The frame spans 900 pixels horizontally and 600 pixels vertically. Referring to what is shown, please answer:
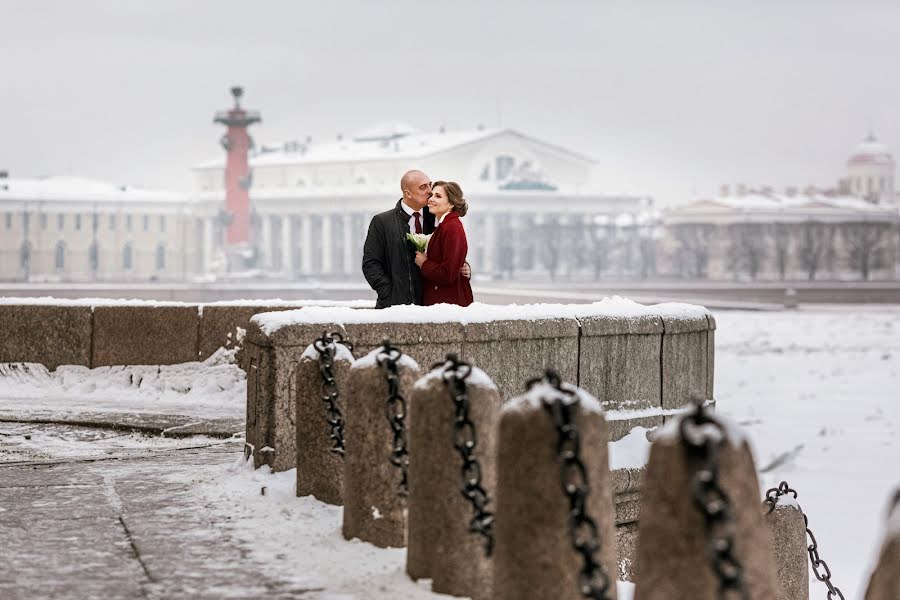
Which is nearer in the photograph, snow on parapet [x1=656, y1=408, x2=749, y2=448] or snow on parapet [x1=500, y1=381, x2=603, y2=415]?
snow on parapet [x1=656, y1=408, x2=749, y2=448]

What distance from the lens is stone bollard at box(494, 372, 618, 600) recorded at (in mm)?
4280

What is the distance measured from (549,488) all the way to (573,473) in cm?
9

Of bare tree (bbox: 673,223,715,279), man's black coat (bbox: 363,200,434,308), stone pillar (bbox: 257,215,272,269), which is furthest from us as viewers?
stone pillar (bbox: 257,215,272,269)

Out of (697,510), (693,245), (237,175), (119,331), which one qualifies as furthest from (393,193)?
(697,510)

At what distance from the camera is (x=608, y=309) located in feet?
29.0

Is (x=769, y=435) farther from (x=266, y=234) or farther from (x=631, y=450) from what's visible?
(x=266, y=234)

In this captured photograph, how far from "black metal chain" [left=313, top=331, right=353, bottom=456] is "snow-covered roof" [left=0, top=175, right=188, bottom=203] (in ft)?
338

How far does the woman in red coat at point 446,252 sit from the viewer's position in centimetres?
815

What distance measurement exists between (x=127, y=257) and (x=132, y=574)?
354 feet

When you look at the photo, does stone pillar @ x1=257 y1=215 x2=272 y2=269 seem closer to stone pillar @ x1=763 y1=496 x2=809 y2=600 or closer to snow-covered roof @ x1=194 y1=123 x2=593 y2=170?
snow-covered roof @ x1=194 y1=123 x2=593 y2=170

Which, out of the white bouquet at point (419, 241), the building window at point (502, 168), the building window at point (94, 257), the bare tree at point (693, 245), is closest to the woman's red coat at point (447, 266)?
the white bouquet at point (419, 241)

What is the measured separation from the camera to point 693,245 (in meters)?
97.1

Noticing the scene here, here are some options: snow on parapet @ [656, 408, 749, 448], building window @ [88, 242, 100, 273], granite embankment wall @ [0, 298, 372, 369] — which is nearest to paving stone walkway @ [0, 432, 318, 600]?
snow on parapet @ [656, 408, 749, 448]

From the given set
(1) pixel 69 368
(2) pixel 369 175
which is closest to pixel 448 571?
(1) pixel 69 368
